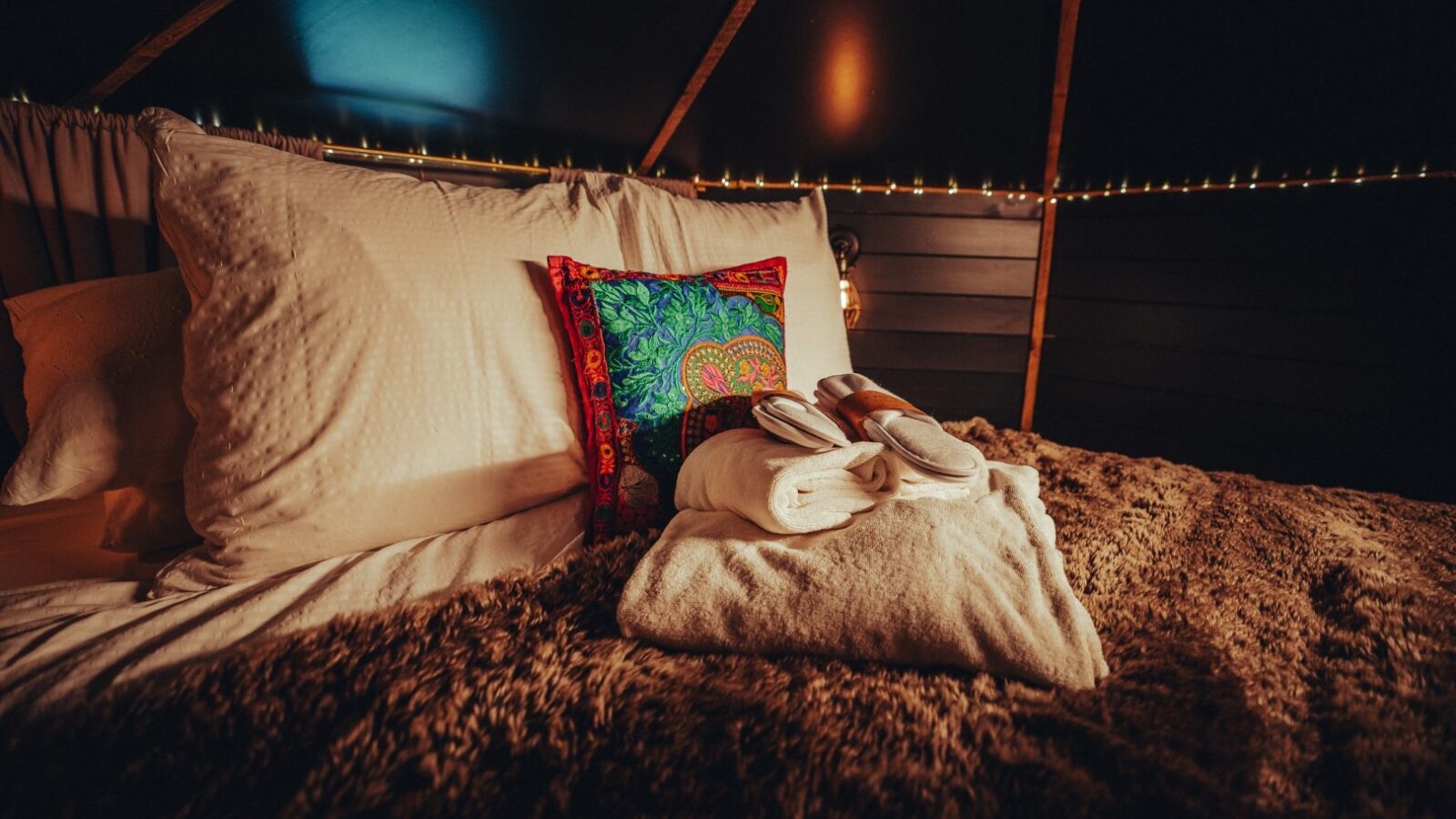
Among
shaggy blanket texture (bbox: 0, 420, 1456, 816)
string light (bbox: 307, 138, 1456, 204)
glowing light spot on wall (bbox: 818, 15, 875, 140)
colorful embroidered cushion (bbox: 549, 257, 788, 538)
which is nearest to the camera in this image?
shaggy blanket texture (bbox: 0, 420, 1456, 816)

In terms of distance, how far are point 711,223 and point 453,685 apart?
981 millimetres

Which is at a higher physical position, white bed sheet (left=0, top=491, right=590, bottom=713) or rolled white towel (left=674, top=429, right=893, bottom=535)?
rolled white towel (left=674, top=429, right=893, bottom=535)

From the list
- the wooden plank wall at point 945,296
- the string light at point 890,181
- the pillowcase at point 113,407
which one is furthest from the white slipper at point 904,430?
the wooden plank wall at point 945,296

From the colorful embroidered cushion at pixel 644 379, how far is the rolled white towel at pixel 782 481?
82 mm

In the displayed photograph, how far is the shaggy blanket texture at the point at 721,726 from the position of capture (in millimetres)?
380

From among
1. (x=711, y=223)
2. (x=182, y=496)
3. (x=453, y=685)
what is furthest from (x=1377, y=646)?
(x=182, y=496)

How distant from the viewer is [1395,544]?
810 mm

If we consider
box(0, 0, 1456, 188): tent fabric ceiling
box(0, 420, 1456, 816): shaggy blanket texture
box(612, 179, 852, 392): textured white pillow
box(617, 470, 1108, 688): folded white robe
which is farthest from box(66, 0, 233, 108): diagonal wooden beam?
box(617, 470, 1108, 688): folded white robe

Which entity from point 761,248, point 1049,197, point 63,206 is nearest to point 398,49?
point 63,206

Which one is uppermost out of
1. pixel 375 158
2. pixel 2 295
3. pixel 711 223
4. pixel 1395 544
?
pixel 375 158

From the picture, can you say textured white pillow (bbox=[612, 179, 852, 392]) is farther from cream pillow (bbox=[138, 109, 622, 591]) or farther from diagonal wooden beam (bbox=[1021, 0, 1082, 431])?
diagonal wooden beam (bbox=[1021, 0, 1082, 431])

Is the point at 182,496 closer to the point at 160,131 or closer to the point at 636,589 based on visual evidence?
the point at 160,131

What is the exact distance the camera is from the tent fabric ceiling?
1.22 m

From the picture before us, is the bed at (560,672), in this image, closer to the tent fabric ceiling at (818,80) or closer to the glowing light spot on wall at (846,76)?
the tent fabric ceiling at (818,80)
